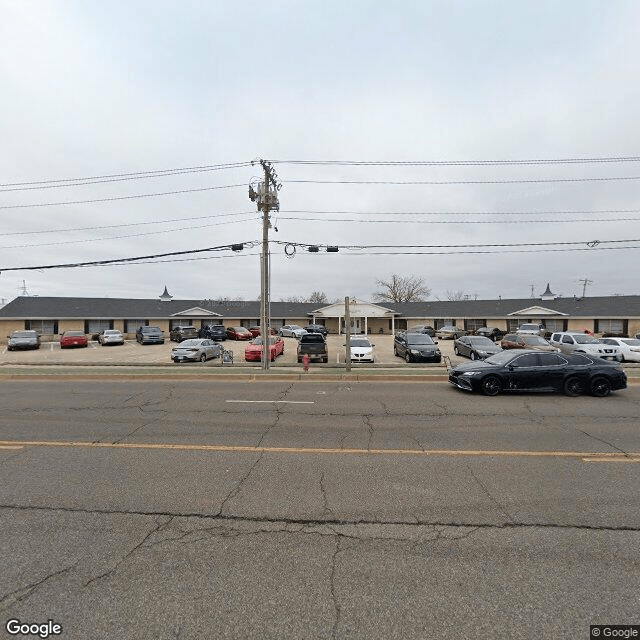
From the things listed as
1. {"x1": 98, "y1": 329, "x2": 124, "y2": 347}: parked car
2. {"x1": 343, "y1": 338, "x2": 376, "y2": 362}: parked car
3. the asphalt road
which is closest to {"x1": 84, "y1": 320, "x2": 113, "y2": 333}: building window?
{"x1": 98, "y1": 329, "x2": 124, "y2": 347}: parked car

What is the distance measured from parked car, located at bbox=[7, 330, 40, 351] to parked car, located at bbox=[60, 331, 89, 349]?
2111mm

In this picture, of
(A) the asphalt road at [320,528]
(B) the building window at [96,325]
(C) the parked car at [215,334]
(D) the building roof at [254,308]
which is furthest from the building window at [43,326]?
(A) the asphalt road at [320,528]

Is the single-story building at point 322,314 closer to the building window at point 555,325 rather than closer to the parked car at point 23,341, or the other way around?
the building window at point 555,325

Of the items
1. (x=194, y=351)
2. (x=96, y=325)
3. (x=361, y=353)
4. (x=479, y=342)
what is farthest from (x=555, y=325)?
(x=96, y=325)

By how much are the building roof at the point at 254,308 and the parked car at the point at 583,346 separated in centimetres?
2034

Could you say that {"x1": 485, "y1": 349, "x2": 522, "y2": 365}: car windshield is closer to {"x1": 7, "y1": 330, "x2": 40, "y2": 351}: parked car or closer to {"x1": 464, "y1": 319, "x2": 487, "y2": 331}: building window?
{"x1": 464, "y1": 319, "x2": 487, "y2": 331}: building window

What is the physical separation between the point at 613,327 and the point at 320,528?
151 feet

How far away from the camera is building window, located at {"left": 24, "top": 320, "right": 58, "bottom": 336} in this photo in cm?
3641

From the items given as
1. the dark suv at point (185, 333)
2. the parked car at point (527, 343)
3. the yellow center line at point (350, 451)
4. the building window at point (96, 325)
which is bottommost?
the yellow center line at point (350, 451)

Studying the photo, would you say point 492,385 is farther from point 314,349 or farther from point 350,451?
point 314,349

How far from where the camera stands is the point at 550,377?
10.1 meters

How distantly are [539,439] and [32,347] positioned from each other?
36.5 meters

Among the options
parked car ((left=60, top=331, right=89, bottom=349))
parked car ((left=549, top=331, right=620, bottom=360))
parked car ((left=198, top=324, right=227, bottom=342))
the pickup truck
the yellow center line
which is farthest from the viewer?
parked car ((left=198, top=324, right=227, bottom=342))

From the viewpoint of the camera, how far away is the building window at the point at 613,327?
36.4 metres
